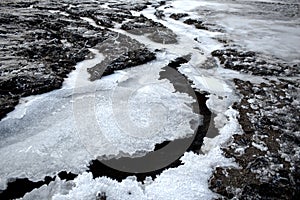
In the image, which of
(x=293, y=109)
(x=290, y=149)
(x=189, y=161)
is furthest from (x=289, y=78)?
(x=189, y=161)

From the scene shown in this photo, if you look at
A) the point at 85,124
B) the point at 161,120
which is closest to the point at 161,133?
the point at 161,120

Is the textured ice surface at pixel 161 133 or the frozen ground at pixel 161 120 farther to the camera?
the frozen ground at pixel 161 120

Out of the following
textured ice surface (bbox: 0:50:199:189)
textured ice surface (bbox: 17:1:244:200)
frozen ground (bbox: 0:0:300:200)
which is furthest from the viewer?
textured ice surface (bbox: 0:50:199:189)

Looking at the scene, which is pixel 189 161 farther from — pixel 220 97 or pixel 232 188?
pixel 220 97

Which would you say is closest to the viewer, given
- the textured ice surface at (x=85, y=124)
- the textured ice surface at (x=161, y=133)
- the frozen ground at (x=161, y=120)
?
the textured ice surface at (x=161, y=133)

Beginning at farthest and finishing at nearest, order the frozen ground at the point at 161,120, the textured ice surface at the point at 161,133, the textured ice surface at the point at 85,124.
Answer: the textured ice surface at the point at 85,124, the frozen ground at the point at 161,120, the textured ice surface at the point at 161,133

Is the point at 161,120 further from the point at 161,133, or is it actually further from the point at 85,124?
the point at 85,124
